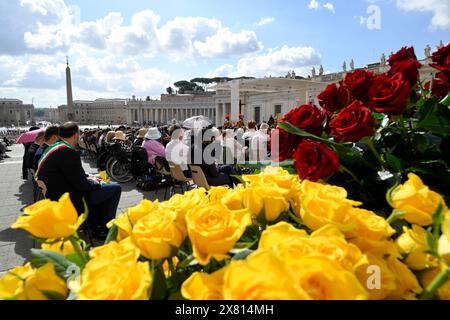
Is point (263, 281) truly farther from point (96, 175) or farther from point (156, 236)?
point (96, 175)

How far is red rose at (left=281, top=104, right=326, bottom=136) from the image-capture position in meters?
1.07

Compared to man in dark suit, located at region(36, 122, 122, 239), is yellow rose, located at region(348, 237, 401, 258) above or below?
above

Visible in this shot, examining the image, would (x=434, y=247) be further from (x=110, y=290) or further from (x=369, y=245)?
(x=110, y=290)

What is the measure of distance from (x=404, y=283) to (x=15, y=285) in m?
0.76

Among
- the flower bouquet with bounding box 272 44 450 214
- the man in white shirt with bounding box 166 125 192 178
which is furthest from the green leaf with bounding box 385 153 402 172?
the man in white shirt with bounding box 166 125 192 178

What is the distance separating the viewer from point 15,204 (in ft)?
20.9

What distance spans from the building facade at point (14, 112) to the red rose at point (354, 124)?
4861 inches

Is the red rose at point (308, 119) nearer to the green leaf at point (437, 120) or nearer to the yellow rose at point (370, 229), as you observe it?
the green leaf at point (437, 120)

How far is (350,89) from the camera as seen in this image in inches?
45.3

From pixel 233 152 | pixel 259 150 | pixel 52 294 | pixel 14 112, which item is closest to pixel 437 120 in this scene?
pixel 52 294

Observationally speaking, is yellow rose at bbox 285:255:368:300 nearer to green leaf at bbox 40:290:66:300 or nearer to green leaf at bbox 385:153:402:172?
green leaf at bbox 40:290:66:300

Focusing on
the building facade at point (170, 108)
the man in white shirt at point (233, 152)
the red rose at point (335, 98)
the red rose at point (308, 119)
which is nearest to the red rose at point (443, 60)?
the red rose at point (335, 98)

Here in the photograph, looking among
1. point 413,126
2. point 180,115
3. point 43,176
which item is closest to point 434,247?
point 413,126

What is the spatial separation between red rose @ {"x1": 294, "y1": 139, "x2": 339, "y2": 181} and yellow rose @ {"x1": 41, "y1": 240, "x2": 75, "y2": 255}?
65cm
